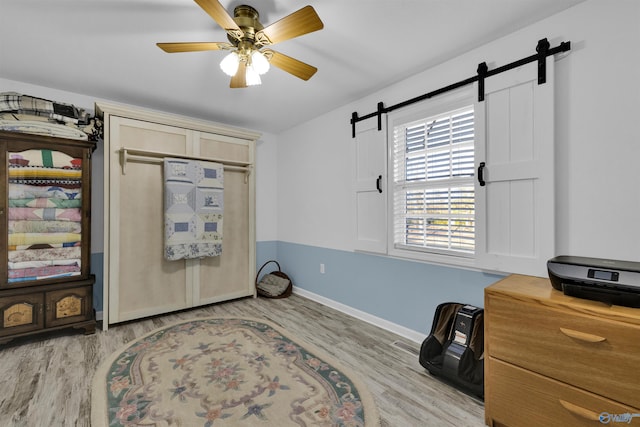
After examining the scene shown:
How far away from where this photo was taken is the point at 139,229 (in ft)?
9.97

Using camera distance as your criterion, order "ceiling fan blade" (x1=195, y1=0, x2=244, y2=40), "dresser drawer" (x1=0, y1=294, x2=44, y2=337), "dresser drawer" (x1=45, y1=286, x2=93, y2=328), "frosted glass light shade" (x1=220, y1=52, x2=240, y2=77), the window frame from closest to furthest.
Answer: "ceiling fan blade" (x1=195, y1=0, x2=244, y2=40) → "frosted glass light shade" (x1=220, y1=52, x2=240, y2=77) → the window frame → "dresser drawer" (x1=0, y1=294, x2=44, y2=337) → "dresser drawer" (x1=45, y1=286, x2=93, y2=328)

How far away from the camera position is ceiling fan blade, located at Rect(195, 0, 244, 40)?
4.67 ft

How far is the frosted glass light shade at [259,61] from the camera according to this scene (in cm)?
186

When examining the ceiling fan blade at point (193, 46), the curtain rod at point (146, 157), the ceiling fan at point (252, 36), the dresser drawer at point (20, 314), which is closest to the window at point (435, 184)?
the ceiling fan at point (252, 36)

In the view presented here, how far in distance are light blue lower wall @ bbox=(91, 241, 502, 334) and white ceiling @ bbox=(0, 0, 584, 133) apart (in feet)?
5.82

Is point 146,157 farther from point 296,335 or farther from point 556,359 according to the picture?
point 556,359

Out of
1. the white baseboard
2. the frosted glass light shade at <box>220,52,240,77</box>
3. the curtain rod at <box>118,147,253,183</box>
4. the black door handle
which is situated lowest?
the white baseboard

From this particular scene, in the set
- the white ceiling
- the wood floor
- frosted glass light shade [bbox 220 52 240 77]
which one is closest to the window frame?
the white ceiling

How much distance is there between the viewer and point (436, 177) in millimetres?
2459

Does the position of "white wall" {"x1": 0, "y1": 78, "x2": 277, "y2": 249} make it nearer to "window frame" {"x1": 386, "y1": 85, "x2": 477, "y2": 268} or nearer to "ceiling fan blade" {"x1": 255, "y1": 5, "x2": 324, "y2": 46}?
"window frame" {"x1": 386, "y1": 85, "x2": 477, "y2": 268}

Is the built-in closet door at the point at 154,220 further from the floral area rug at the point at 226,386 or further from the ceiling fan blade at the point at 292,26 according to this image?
the ceiling fan blade at the point at 292,26

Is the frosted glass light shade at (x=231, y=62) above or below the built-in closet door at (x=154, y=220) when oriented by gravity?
above

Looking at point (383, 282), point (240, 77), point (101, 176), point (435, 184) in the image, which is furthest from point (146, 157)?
point (435, 184)

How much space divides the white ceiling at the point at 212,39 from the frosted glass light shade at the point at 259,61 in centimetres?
24
